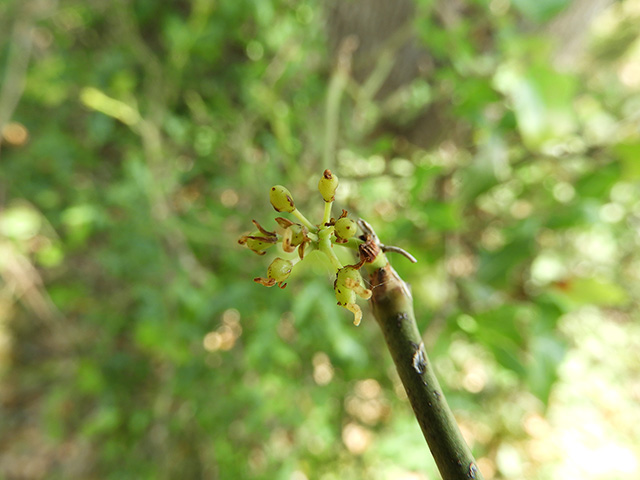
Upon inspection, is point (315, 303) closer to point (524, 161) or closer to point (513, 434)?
point (524, 161)

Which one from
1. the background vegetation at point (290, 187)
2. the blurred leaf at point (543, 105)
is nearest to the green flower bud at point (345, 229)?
the background vegetation at point (290, 187)

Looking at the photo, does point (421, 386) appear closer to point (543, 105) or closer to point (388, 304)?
point (388, 304)

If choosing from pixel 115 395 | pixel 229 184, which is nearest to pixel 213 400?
pixel 115 395

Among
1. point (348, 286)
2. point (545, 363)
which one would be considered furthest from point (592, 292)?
point (348, 286)

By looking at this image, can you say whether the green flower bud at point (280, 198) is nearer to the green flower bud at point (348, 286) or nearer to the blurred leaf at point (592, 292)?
the green flower bud at point (348, 286)

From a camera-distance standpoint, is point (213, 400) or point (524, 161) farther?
point (213, 400)
